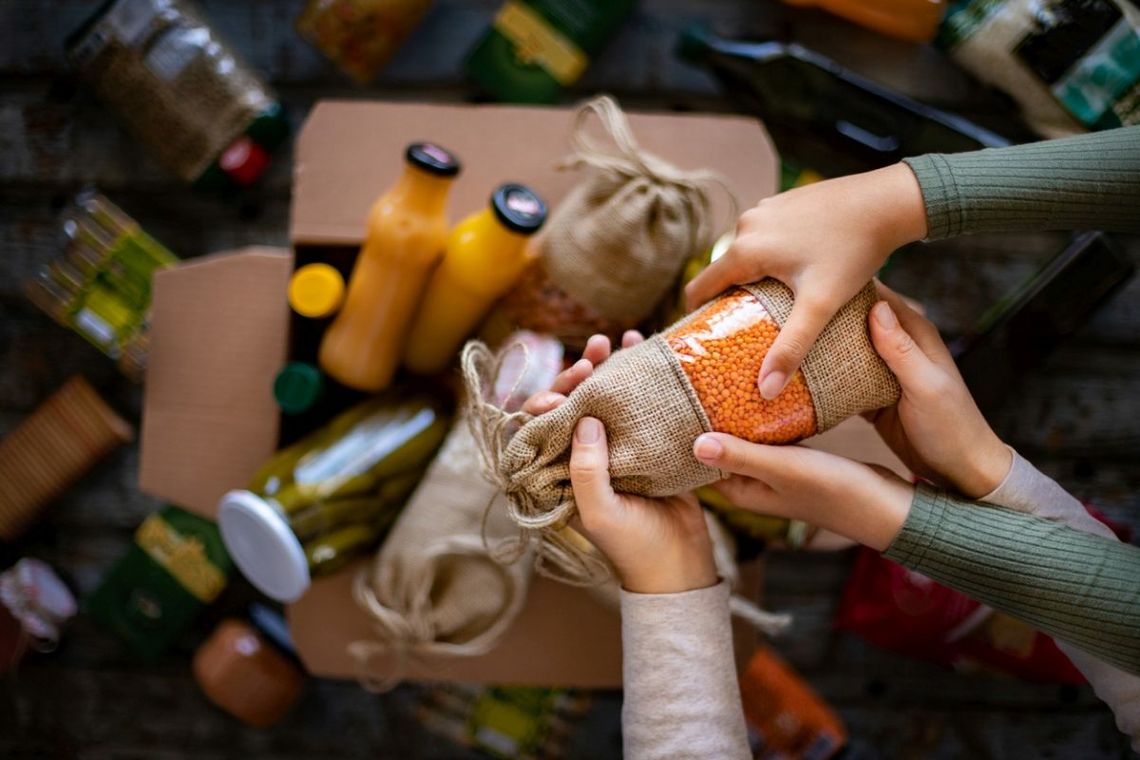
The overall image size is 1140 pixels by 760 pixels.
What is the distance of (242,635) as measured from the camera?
98cm

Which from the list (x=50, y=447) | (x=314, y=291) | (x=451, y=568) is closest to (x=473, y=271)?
(x=314, y=291)

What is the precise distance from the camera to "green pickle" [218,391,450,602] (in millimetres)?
707

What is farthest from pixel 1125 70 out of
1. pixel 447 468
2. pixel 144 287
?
pixel 144 287

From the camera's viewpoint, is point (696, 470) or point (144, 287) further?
point (144, 287)

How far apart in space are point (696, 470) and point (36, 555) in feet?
3.03

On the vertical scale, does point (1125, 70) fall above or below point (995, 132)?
above

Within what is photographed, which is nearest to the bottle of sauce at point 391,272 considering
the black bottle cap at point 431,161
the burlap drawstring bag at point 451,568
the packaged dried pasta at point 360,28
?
the black bottle cap at point 431,161

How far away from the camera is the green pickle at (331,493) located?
707 mm

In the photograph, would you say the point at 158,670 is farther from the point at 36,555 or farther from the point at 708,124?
the point at 708,124

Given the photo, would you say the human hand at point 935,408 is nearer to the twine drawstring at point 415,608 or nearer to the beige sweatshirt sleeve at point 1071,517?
the beige sweatshirt sleeve at point 1071,517

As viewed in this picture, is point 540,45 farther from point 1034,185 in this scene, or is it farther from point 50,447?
point 50,447

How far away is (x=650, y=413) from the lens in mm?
518

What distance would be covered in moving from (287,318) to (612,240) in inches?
12.8

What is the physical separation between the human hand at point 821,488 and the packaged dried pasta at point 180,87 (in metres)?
0.72
